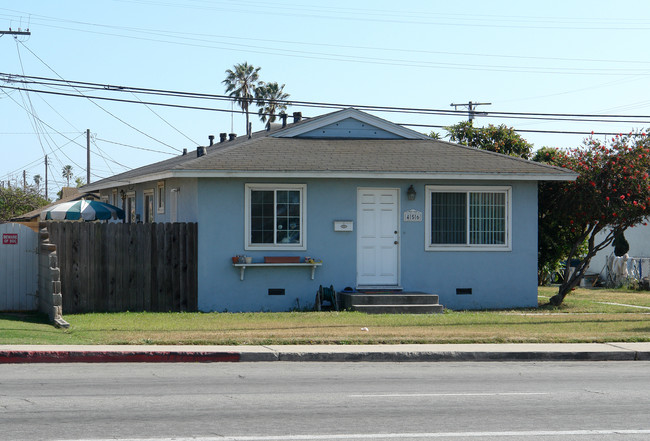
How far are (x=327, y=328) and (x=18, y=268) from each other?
693 cm

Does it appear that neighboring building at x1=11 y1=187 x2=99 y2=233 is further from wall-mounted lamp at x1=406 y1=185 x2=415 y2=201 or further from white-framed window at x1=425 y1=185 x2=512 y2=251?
white-framed window at x1=425 y1=185 x2=512 y2=251

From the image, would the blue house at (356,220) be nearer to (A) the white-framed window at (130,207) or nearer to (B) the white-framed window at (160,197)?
(B) the white-framed window at (160,197)

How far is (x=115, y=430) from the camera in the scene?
24.6 feet

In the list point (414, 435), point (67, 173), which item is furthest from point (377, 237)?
point (67, 173)

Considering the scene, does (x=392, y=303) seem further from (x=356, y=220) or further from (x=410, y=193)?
(x=410, y=193)

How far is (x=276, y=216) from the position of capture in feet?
63.5

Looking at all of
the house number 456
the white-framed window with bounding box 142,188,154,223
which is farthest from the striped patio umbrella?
the house number 456

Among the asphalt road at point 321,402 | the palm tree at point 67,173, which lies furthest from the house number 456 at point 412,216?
the palm tree at point 67,173

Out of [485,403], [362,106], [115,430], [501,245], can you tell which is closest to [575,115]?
[362,106]

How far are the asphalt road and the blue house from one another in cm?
686

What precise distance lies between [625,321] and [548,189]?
470cm

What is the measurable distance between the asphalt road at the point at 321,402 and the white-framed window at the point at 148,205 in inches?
500

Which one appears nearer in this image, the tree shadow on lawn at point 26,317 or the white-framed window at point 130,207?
the tree shadow on lawn at point 26,317

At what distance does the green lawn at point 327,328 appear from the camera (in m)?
13.9
